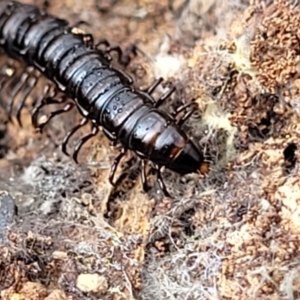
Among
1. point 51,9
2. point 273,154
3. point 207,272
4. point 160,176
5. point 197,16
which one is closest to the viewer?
point 207,272

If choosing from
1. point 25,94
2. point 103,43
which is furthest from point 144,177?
point 25,94

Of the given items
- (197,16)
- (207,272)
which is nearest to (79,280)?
(207,272)

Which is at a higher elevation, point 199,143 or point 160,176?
point 199,143

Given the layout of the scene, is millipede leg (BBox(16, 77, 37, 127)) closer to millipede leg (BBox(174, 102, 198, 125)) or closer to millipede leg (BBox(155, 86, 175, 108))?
millipede leg (BBox(155, 86, 175, 108))

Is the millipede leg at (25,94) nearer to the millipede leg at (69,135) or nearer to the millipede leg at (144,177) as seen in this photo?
the millipede leg at (69,135)

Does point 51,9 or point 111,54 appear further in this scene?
point 51,9

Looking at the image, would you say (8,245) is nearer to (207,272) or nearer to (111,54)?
(207,272)

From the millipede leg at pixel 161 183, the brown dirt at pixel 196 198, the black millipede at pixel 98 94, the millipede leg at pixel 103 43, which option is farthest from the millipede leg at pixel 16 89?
the millipede leg at pixel 161 183

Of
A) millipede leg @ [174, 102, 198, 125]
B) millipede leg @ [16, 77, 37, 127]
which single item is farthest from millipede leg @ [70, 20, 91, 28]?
millipede leg @ [174, 102, 198, 125]
